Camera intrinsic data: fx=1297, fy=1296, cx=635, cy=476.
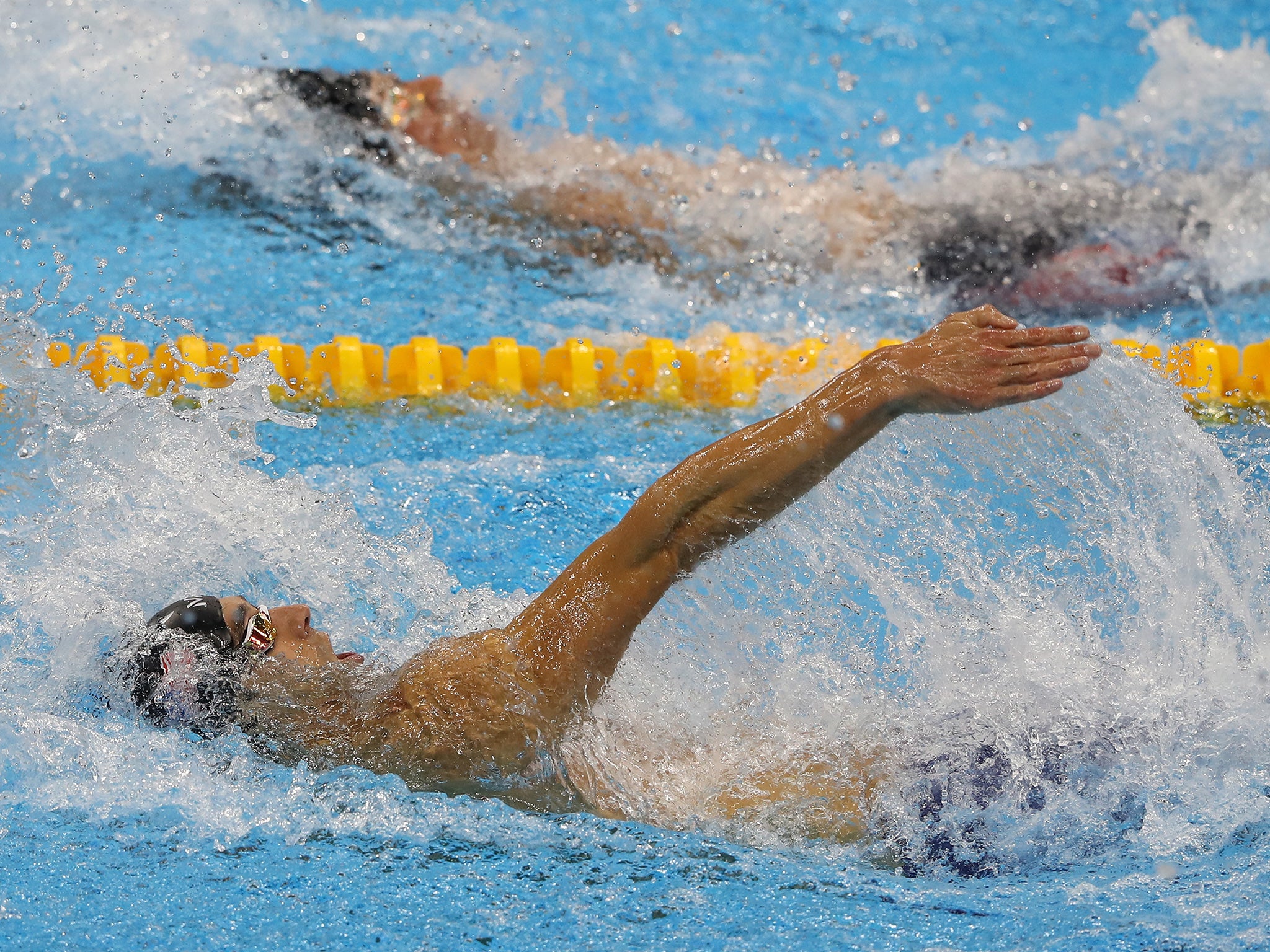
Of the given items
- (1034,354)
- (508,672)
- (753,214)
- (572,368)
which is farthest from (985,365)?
(753,214)

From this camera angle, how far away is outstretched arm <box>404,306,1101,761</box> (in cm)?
173

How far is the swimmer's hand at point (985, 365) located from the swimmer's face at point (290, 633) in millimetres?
1085

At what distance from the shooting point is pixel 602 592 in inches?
77.9

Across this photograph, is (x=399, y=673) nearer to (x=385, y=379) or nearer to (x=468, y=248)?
(x=385, y=379)

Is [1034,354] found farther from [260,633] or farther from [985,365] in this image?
[260,633]

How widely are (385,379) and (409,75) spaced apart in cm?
256

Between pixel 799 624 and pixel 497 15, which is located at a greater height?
pixel 497 15

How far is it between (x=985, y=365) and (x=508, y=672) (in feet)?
2.89

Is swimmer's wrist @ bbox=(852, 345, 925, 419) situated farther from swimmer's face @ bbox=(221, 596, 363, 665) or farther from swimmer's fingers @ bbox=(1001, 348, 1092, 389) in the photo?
swimmer's face @ bbox=(221, 596, 363, 665)

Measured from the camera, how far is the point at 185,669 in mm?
2084

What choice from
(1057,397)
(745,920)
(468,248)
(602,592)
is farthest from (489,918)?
(468,248)

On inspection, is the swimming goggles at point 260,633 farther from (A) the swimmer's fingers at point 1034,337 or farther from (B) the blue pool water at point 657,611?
(A) the swimmer's fingers at point 1034,337

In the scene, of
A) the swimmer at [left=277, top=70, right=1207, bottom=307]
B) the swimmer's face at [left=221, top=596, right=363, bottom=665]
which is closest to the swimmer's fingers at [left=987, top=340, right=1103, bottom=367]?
the swimmer's face at [left=221, top=596, right=363, bottom=665]

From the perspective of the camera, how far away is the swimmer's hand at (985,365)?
1.72 metres
